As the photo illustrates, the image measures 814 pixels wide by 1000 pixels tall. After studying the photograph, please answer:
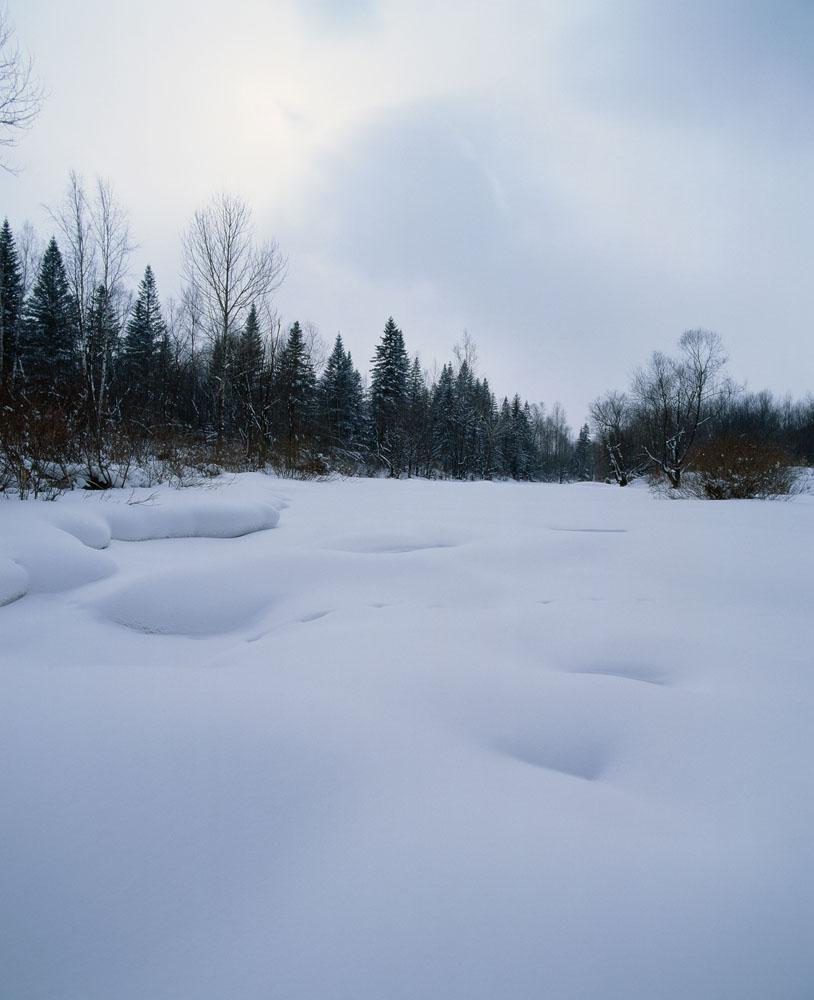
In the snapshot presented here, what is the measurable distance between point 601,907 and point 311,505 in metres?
5.85

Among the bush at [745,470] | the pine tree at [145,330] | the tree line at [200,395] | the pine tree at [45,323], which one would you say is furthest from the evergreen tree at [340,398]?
the bush at [745,470]

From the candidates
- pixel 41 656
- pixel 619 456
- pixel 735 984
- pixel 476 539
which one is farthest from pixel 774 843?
pixel 619 456

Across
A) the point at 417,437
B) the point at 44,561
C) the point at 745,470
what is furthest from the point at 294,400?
the point at 44,561

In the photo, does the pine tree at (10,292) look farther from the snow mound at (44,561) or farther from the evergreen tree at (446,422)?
the evergreen tree at (446,422)

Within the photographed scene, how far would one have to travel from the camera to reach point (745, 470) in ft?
26.6

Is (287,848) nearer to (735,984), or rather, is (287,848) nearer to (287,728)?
(287,728)

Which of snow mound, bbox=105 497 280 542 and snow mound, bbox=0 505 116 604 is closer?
snow mound, bbox=0 505 116 604

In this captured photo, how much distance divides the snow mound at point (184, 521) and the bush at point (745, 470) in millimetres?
8325

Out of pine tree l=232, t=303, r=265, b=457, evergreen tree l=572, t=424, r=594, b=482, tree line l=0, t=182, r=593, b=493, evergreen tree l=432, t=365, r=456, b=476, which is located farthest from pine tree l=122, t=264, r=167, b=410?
evergreen tree l=572, t=424, r=594, b=482

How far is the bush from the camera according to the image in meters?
8.04

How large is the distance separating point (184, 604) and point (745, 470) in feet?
30.7

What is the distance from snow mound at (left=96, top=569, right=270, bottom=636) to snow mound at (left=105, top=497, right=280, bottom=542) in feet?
5.15

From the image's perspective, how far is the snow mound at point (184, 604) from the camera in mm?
2203

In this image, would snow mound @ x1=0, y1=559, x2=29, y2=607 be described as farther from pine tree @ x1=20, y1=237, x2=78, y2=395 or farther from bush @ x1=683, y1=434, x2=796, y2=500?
pine tree @ x1=20, y1=237, x2=78, y2=395
